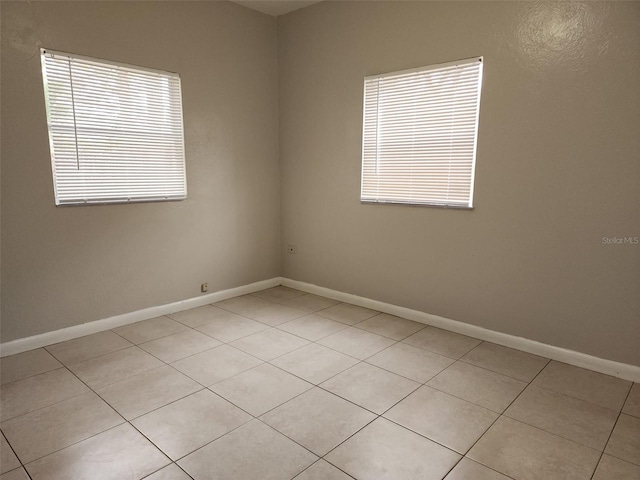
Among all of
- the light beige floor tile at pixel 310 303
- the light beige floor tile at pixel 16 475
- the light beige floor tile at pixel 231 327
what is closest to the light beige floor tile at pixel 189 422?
the light beige floor tile at pixel 16 475

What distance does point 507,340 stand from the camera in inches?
123

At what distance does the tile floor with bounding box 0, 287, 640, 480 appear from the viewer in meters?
1.88

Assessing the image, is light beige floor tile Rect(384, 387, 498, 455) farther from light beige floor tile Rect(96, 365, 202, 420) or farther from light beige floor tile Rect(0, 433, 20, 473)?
light beige floor tile Rect(0, 433, 20, 473)

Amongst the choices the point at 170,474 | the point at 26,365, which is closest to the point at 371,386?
the point at 170,474

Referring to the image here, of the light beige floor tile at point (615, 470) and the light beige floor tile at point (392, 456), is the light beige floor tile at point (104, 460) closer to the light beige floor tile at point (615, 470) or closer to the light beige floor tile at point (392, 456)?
the light beige floor tile at point (392, 456)

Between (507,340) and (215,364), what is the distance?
2.24m

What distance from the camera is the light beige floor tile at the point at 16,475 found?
1779mm

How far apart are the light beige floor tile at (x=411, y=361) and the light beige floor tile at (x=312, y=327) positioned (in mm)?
558

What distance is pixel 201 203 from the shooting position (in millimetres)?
3941

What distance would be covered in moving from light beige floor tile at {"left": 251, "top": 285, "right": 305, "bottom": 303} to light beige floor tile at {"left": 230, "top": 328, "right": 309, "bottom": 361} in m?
0.90

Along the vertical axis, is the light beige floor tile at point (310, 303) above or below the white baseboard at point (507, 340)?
below

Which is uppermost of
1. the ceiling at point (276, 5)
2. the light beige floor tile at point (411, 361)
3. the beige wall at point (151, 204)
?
the ceiling at point (276, 5)

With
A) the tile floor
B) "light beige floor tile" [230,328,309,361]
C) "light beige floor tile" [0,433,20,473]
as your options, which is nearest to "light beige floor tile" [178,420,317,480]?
the tile floor

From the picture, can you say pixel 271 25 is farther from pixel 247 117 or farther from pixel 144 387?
pixel 144 387
